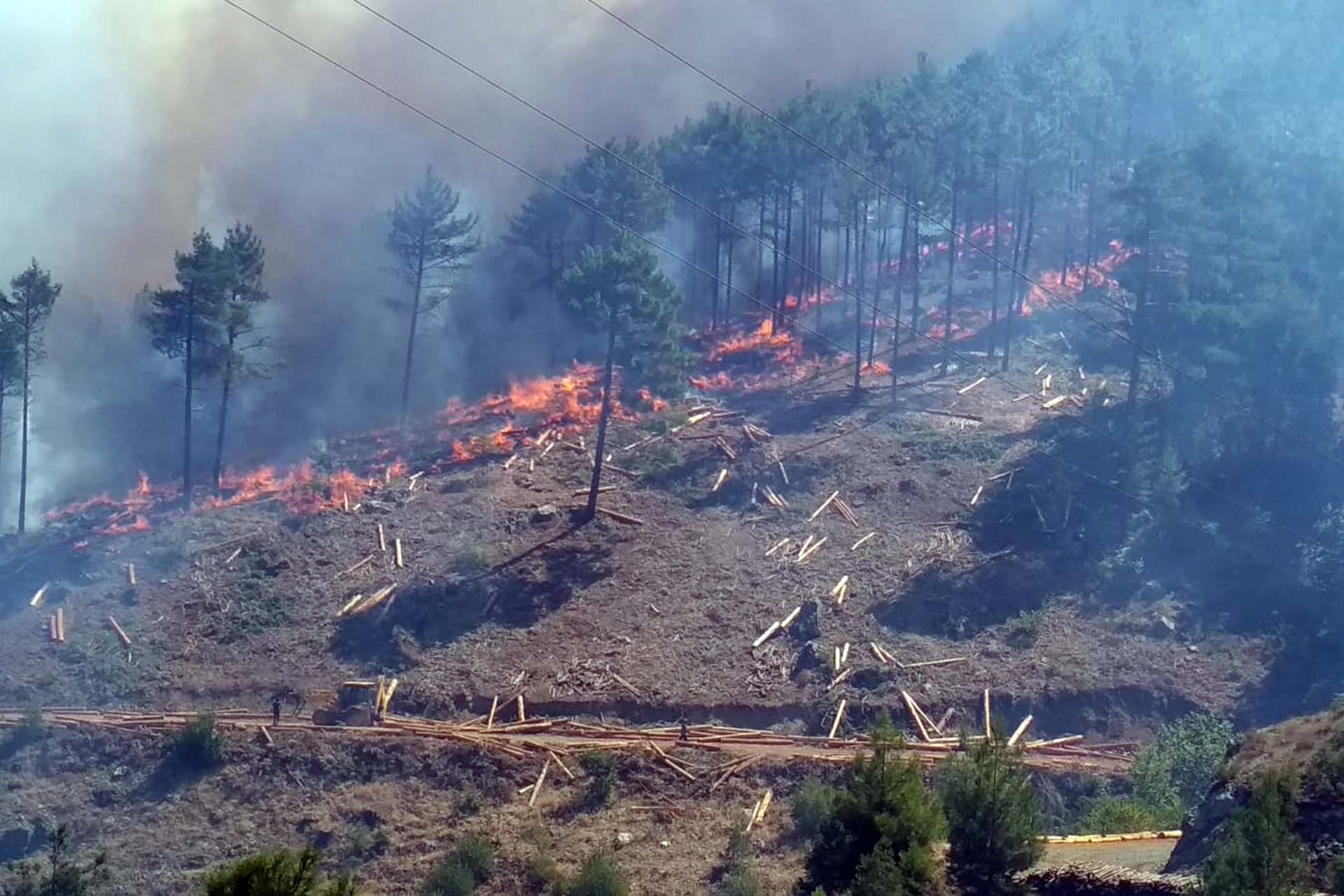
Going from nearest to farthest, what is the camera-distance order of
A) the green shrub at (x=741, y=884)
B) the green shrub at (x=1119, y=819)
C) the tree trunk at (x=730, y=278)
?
the green shrub at (x=1119, y=819), the green shrub at (x=741, y=884), the tree trunk at (x=730, y=278)

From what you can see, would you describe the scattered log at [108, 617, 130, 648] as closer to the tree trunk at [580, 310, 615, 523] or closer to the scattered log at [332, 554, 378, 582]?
the scattered log at [332, 554, 378, 582]

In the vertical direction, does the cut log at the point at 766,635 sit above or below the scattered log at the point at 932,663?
above

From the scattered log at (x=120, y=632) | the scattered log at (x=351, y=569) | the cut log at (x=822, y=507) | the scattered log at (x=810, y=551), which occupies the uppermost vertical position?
the cut log at (x=822, y=507)

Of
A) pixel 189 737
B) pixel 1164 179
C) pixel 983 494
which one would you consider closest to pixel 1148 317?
pixel 1164 179

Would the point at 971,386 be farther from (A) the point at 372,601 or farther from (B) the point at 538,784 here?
(B) the point at 538,784

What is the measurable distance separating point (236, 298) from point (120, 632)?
1615 cm

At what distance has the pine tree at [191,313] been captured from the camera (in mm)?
47281

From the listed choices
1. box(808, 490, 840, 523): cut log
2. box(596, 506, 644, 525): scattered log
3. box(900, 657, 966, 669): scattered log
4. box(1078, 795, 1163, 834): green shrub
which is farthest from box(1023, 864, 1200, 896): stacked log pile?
box(596, 506, 644, 525): scattered log

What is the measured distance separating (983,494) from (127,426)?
129ft

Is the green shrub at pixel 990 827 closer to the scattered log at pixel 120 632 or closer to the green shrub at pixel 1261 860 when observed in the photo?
the green shrub at pixel 1261 860

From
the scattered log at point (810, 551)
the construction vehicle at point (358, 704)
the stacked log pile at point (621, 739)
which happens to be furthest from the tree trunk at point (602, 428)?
the stacked log pile at point (621, 739)

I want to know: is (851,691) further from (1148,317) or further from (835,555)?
(1148,317)

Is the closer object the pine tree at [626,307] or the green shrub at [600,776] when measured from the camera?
the green shrub at [600,776]

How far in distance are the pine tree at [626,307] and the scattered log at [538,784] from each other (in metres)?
11.8
